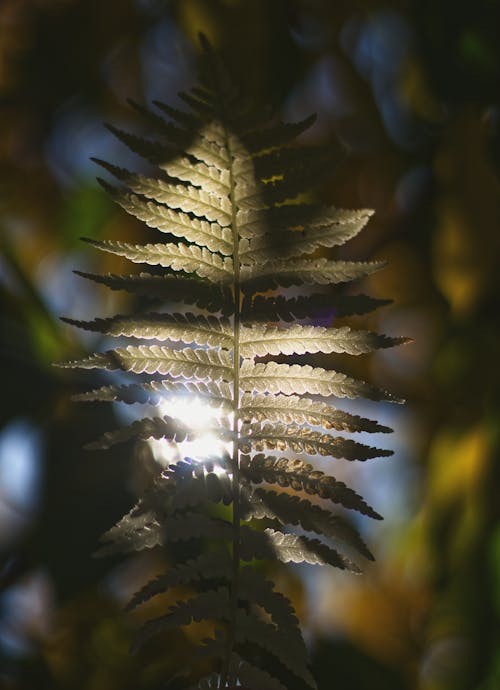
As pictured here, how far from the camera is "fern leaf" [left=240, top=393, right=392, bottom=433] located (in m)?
0.35

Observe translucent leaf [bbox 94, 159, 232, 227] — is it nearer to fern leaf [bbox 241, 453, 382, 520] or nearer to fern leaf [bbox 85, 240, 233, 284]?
fern leaf [bbox 85, 240, 233, 284]

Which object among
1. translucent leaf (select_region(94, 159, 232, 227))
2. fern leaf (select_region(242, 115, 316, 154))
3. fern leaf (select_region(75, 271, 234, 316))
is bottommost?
fern leaf (select_region(75, 271, 234, 316))

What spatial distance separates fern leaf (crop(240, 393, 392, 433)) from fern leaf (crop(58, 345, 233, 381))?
2cm

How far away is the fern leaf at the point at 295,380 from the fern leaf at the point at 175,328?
0.02m

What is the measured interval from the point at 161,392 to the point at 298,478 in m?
0.09

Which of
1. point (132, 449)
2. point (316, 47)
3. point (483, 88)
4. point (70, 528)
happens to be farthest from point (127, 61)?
point (70, 528)

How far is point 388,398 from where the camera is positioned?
0.32m

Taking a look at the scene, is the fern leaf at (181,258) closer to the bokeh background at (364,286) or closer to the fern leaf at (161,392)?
the fern leaf at (161,392)

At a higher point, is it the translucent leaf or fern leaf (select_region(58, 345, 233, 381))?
the translucent leaf

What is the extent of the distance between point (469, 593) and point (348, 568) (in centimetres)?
64

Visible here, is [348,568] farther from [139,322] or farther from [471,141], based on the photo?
[471,141]

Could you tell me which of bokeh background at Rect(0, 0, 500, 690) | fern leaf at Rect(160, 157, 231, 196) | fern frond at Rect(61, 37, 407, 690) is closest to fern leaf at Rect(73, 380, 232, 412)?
fern frond at Rect(61, 37, 407, 690)

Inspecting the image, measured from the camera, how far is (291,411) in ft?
1.16

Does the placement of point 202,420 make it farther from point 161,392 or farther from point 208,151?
point 208,151
